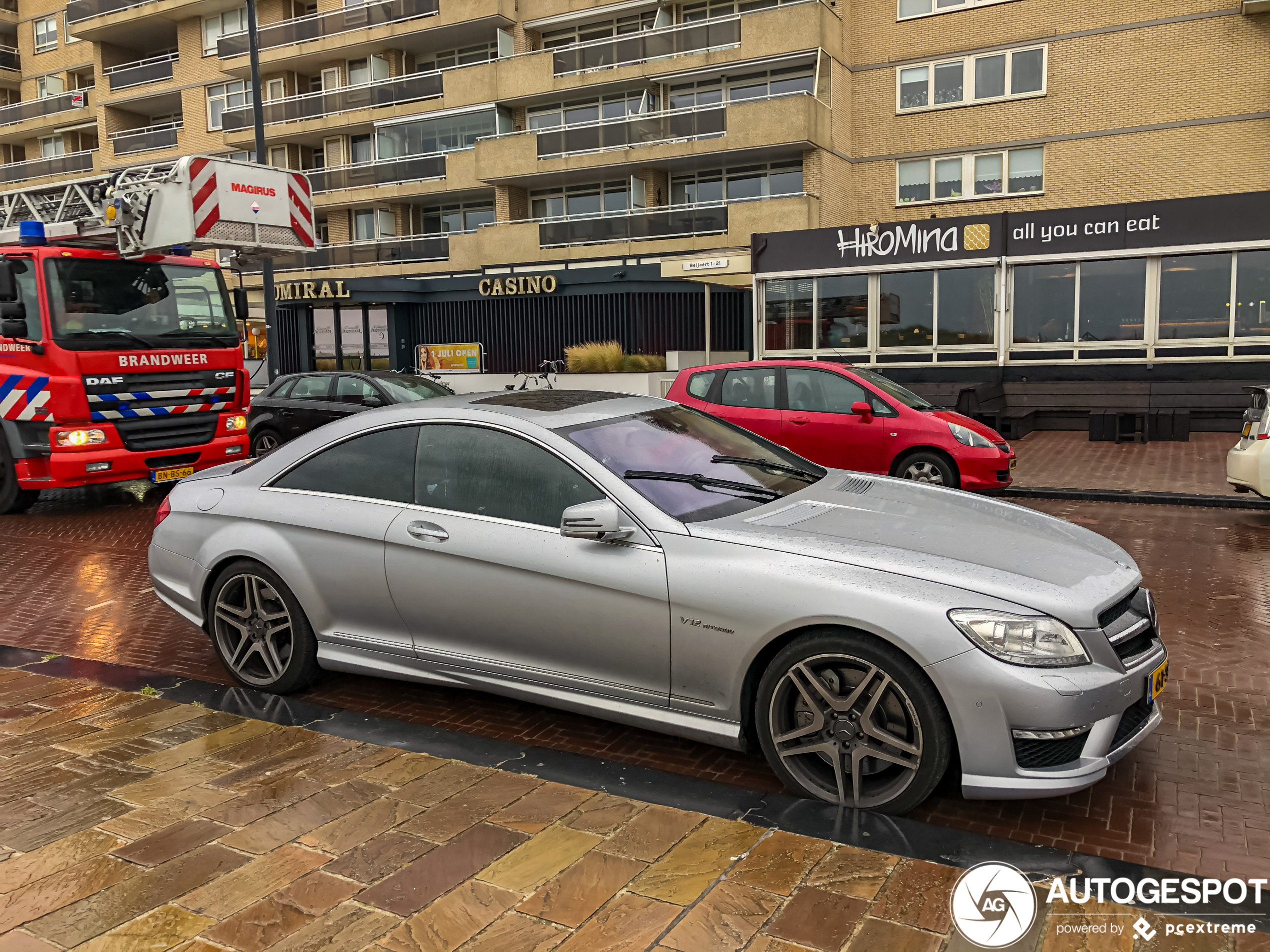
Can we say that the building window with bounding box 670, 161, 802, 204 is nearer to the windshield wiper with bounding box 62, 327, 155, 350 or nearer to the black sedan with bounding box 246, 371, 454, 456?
the black sedan with bounding box 246, 371, 454, 456

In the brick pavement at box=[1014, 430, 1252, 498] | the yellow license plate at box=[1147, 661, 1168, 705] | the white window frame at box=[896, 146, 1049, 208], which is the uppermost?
the white window frame at box=[896, 146, 1049, 208]

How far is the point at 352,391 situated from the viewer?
581 inches

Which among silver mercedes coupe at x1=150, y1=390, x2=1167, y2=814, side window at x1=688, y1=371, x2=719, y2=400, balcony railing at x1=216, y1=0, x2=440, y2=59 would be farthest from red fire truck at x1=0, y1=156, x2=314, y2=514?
balcony railing at x1=216, y1=0, x2=440, y2=59

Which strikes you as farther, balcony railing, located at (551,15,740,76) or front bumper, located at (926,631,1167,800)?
balcony railing, located at (551,15,740,76)

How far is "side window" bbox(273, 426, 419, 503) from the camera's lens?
15.4 feet

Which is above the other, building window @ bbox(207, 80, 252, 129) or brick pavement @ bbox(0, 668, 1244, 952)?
building window @ bbox(207, 80, 252, 129)

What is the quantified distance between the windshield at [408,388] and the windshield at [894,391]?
19.9ft

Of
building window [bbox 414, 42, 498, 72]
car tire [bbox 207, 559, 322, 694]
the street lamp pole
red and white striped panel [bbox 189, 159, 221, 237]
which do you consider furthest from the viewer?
building window [bbox 414, 42, 498, 72]

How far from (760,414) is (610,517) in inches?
303

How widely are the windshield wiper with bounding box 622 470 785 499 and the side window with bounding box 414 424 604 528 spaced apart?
23cm

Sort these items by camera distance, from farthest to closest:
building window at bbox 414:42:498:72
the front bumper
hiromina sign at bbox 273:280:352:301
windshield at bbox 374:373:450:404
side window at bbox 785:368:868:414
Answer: building window at bbox 414:42:498:72 → hiromina sign at bbox 273:280:352:301 → windshield at bbox 374:373:450:404 → side window at bbox 785:368:868:414 → the front bumper

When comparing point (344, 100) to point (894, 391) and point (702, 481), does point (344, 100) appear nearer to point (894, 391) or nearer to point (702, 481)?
point (894, 391)

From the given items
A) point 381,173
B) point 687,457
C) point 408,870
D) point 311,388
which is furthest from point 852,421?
point 381,173

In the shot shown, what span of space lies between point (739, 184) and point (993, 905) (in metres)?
29.7
